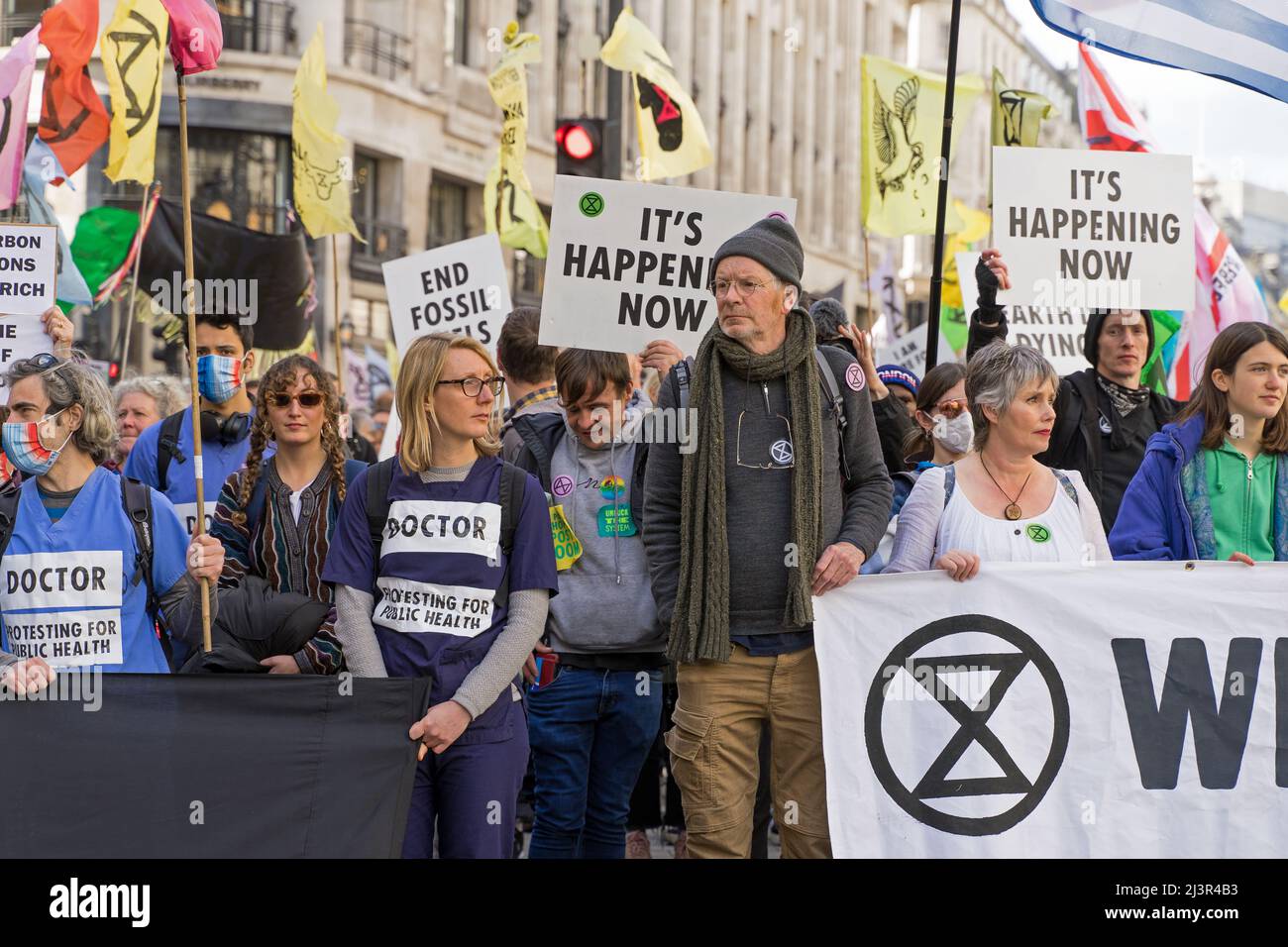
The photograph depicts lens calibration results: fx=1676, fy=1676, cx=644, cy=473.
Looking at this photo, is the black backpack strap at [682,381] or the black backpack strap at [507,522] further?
the black backpack strap at [682,381]

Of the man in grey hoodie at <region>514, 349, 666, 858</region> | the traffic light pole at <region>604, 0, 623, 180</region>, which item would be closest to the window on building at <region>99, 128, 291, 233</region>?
the traffic light pole at <region>604, 0, 623, 180</region>

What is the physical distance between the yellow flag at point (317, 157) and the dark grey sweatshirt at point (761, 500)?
5.99 m

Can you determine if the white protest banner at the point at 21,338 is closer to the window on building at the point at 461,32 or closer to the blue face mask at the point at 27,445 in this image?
the blue face mask at the point at 27,445

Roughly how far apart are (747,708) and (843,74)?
51615 millimetres

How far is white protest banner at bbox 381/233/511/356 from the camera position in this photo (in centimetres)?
944

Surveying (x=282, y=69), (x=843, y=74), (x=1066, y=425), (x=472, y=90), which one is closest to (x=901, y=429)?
(x=1066, y=425)

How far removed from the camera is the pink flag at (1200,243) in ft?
32.3

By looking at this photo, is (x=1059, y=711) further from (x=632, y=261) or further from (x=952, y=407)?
(x=632, y=261)

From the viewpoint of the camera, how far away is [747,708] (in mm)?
4734

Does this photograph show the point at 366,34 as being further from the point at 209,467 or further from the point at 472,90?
the point at 209,467

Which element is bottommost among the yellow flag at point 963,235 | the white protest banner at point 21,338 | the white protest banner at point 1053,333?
the white protest banner at point 21,338

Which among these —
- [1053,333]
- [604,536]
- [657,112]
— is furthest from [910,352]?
[604,536]

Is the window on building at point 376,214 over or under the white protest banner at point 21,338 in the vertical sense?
over

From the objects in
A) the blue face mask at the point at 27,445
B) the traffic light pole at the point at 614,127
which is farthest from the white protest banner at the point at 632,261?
the traffic light pole at the point at 614,127
